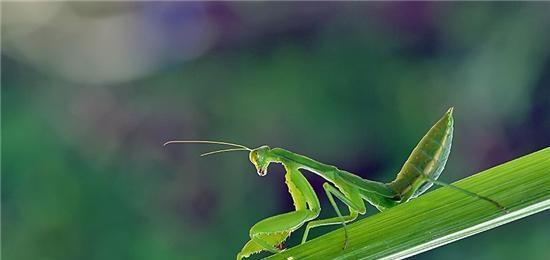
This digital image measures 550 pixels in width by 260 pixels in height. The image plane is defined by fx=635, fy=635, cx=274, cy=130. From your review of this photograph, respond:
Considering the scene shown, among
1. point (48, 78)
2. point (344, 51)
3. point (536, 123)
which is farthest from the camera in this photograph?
point (48, 78)

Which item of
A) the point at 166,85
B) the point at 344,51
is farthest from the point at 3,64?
the point at 344,51

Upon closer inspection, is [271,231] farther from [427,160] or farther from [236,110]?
[236,110]

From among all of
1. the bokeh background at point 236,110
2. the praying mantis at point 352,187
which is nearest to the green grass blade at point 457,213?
the praying mantis at point 352,187

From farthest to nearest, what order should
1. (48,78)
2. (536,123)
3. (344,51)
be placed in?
(48,78) < (344,51) < (536,123)

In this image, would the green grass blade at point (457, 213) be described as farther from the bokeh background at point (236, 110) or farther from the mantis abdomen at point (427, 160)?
the bokeh background at point (236, 110)

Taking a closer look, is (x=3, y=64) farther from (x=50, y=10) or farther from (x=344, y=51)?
(x=344, y=51)

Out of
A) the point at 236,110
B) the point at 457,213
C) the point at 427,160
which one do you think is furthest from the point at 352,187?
the point at 236,110
